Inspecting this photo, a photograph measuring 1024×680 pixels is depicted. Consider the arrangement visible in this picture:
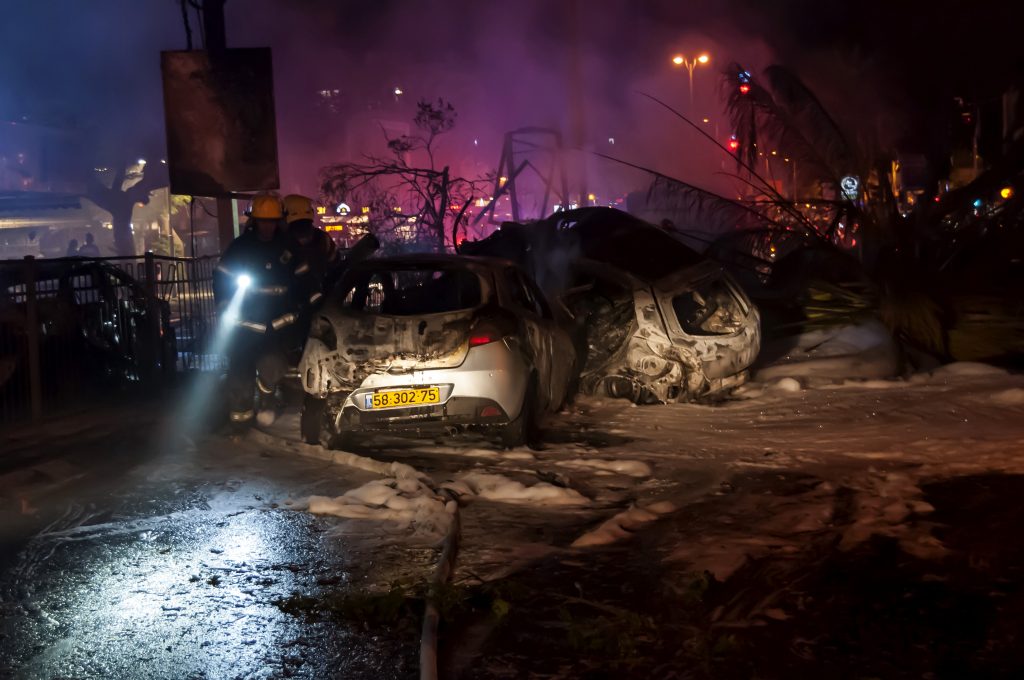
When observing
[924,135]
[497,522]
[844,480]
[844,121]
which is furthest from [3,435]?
[924,135]

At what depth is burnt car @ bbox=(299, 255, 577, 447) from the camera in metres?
7.86

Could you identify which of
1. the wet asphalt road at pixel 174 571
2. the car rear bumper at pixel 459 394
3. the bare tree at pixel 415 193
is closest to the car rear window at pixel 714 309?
the car rear bumper at pixel 459 394

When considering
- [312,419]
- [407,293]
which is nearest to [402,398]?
[312,419]

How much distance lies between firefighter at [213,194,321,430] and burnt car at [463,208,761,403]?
257 centimetres

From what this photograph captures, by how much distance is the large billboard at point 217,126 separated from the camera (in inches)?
581

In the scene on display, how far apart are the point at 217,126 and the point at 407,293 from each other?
6519 millimetres

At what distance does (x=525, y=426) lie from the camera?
8.20 meters

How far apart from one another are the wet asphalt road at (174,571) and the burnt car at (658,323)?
11.1ft

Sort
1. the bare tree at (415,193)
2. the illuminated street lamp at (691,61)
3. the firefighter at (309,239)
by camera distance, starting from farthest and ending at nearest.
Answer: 1. the illuminated street lamp at (691,61)
2. the bare tree at (415,193)
3. the firefighter at (309,239)

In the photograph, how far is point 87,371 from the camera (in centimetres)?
1138

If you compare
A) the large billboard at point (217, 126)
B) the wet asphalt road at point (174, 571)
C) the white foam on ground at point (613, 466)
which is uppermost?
the large billboard at point (217, 126)

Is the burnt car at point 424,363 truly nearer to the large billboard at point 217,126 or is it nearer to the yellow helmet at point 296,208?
the yellow helmet at point 296,208

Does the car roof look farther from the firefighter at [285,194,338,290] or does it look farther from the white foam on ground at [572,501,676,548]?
the white foam on ground at [572,501,676,548]

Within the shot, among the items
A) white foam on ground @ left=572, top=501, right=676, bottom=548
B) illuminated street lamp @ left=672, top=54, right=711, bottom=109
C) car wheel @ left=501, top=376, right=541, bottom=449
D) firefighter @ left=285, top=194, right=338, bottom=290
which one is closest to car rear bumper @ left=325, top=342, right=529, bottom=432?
car wheel @ left=501, top=376, right=541, bottom=449
